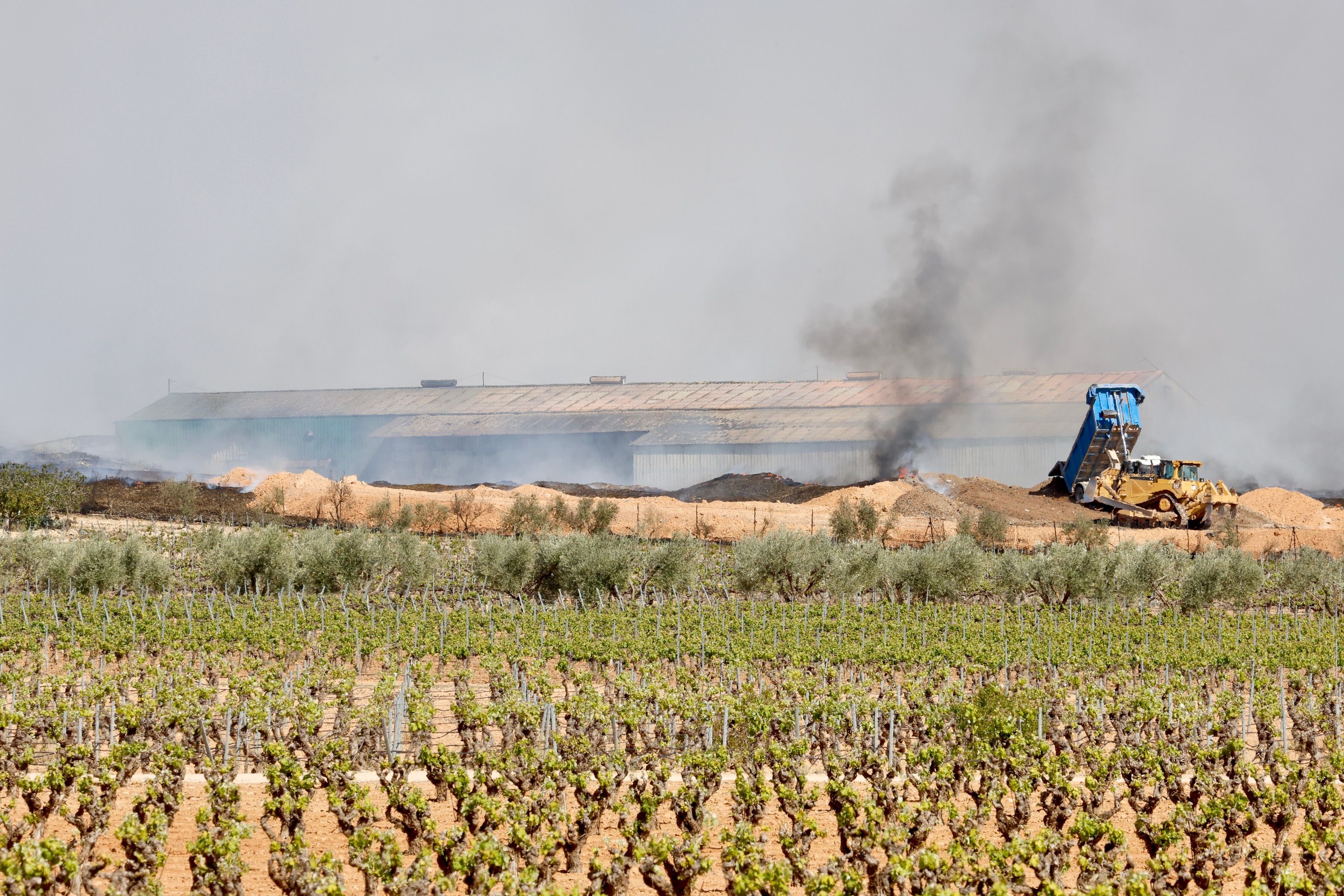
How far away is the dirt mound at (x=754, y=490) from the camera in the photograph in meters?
67.2

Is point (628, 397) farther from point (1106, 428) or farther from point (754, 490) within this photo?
point (1106, 428)

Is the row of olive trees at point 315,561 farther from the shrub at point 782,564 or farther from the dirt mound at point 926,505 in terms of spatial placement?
the dirt mound at point 926,505

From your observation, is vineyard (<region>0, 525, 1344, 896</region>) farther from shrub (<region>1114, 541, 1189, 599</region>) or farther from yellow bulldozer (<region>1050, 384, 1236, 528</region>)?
yellow bulldozer (<region>1050, 384, 1236, 528</region>)

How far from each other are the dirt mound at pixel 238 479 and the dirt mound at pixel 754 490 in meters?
26.1

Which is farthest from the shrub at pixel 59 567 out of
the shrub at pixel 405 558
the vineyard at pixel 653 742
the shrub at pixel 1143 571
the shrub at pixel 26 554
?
the shrub at pixel 1143 571

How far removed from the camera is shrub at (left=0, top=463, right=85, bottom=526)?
5331 centimetres

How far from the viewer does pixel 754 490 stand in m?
69.7

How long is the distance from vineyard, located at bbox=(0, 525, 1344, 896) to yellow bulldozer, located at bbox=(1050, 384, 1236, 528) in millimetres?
15125

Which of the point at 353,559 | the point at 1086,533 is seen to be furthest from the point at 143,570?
the point at 1086,533

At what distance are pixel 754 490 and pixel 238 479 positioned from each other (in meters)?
31.7

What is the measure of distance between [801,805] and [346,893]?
19.2 feet

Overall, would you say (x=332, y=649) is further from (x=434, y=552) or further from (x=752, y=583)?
(x=752, y=583)

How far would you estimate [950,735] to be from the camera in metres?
19.9

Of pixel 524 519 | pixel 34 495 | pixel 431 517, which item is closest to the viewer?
pixel 34 495
